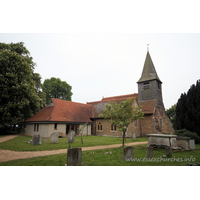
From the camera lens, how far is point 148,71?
31719 millimetres

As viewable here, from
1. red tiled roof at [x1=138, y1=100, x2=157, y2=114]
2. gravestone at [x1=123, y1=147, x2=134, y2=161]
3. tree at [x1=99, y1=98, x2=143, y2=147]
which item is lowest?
gravestone at [x1=123, y1=147, x2=134, y2=161]

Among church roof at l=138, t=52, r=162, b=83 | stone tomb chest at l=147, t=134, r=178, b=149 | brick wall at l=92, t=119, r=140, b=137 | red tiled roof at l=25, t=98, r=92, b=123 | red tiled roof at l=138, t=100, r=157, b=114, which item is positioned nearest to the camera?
stone tomb chest at l=147, t=134, r=178, b=149

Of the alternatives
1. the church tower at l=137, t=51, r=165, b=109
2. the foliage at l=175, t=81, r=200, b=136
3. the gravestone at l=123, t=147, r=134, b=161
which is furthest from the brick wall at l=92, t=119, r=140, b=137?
the gravestone at l=123, t=147, r=134, b=161

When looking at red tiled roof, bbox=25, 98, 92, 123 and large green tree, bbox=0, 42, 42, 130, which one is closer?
large green tree, bbox=0, 42, 42, 130

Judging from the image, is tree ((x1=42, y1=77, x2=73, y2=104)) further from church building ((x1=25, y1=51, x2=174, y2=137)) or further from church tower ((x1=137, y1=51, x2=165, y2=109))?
church tower ((x1=137, y1=51, x2=165, y2=109))

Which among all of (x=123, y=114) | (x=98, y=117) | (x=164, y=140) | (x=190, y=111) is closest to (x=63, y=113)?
(x=98, y=117)

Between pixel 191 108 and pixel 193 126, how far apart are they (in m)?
2.10

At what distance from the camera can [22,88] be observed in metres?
21.1

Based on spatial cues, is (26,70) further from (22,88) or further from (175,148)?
(175,148)

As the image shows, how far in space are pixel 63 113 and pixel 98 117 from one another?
23.4 feet

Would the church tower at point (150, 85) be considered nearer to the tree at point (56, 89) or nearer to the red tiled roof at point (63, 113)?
the red tiled roof at point (63, 113)

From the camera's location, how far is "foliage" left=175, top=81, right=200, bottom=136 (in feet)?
51.9

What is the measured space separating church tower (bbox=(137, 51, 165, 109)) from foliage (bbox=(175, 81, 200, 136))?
1092 cm

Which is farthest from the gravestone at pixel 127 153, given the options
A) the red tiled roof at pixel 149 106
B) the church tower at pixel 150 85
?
the church tower at pixel 150 85
